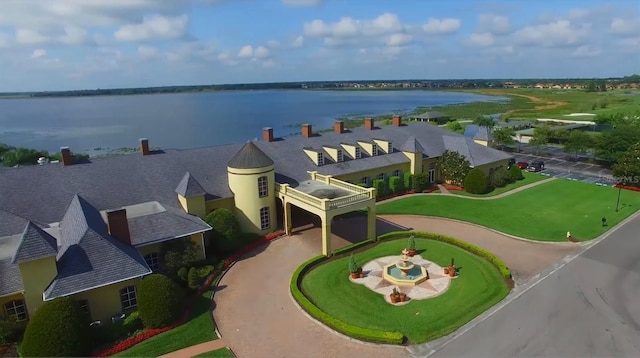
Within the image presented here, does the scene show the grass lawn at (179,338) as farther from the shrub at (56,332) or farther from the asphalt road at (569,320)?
the asphalt road at (569,320)

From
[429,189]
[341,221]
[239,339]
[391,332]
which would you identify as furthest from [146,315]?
[429,189]

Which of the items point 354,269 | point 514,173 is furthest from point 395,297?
point 514,173

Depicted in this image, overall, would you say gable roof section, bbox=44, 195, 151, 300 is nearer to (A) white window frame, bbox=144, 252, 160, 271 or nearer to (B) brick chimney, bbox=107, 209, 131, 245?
(B) brick chimney, bbox=107, 209, 131, 245

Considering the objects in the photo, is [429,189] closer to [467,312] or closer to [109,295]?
[467,312]

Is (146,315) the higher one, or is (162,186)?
(162,186)

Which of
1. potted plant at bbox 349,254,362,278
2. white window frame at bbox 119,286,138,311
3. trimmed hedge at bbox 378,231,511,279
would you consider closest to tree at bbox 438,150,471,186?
trimmed hedge at bbox 378,231,511,279

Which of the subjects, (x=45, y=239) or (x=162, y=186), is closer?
(x=45, y=239)

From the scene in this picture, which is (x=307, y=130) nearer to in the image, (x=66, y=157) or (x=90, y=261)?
(x=66, y=157)
